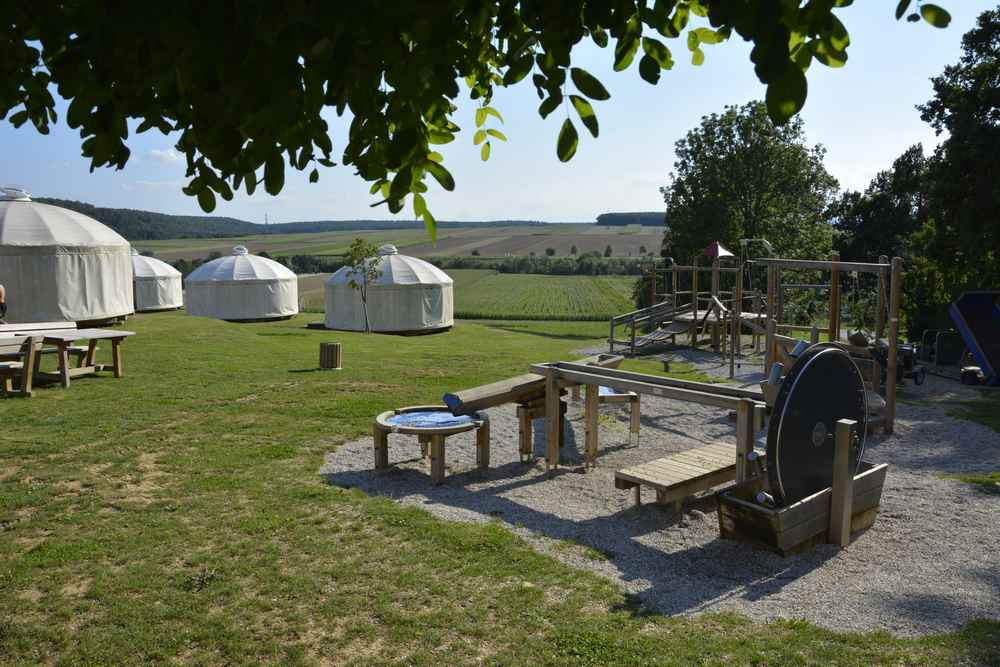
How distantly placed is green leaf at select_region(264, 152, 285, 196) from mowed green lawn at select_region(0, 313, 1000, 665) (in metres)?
2.92

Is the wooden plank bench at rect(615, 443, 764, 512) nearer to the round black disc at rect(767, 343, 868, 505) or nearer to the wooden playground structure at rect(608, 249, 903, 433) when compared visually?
the round black disc at rect(767, 343, 868, 505)

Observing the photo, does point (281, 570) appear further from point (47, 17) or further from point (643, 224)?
point (643, 224)

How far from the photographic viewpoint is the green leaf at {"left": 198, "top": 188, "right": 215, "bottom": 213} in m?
3.19

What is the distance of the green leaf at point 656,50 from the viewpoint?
280 cm

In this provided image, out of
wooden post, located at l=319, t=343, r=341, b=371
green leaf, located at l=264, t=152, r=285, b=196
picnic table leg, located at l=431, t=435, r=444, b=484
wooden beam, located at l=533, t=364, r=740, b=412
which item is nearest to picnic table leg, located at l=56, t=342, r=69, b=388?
wooden post, located at l=319, t=343, r=341, b=371

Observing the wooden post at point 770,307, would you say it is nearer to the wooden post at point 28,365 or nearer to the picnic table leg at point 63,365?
the picnic table leg at point 63,365

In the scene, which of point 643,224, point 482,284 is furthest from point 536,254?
point 643,224

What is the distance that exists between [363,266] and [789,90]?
31.3 meters

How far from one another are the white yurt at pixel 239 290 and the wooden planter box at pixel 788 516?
3575 centimetres

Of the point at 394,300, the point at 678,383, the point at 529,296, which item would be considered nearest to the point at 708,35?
the point at 678,383

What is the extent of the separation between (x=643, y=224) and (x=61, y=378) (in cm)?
15125

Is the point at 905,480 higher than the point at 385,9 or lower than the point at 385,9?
lower

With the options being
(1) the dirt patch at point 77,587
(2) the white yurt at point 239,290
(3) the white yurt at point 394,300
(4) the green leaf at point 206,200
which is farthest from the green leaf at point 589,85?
(2) the white yurt at point 239,290

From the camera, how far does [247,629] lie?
475 centimetres
